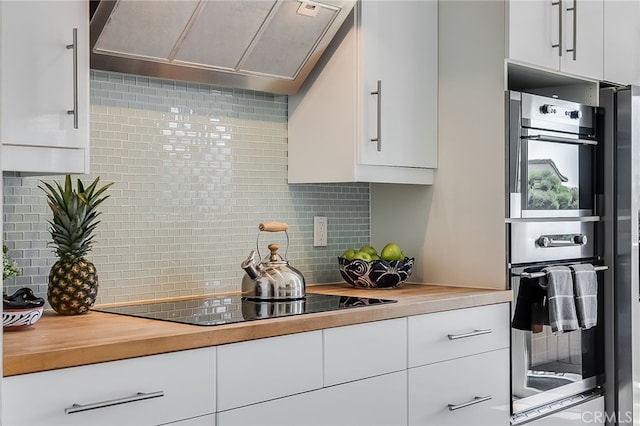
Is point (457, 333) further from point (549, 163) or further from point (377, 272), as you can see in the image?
point (549, 163)

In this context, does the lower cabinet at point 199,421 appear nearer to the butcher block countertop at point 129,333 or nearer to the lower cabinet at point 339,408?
the lower cabinet at point 339,408

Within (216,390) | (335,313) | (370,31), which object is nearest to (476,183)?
(370,31)

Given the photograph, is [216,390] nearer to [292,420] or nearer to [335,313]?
[292,420]

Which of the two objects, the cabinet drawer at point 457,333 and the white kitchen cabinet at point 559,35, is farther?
the white kitchen cabinet at point 559,35

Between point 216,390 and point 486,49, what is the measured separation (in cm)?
165

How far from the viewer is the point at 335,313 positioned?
2197 millimetres

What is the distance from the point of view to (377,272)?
287cm

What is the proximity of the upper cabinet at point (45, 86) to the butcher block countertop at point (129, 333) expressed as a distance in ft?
1.33

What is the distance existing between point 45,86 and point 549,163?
1.88 m

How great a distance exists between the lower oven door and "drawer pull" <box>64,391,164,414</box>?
1.52 metres

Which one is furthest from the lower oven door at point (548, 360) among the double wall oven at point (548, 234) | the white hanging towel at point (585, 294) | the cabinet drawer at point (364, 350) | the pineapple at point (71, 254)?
the pineapple at point (71, 254)

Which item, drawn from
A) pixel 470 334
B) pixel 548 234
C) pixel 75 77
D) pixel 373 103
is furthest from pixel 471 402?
pixel 75 77

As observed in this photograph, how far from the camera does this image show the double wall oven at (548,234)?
2850mm

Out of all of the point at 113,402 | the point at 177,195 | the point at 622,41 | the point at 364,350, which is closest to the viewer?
the point at 113,402
